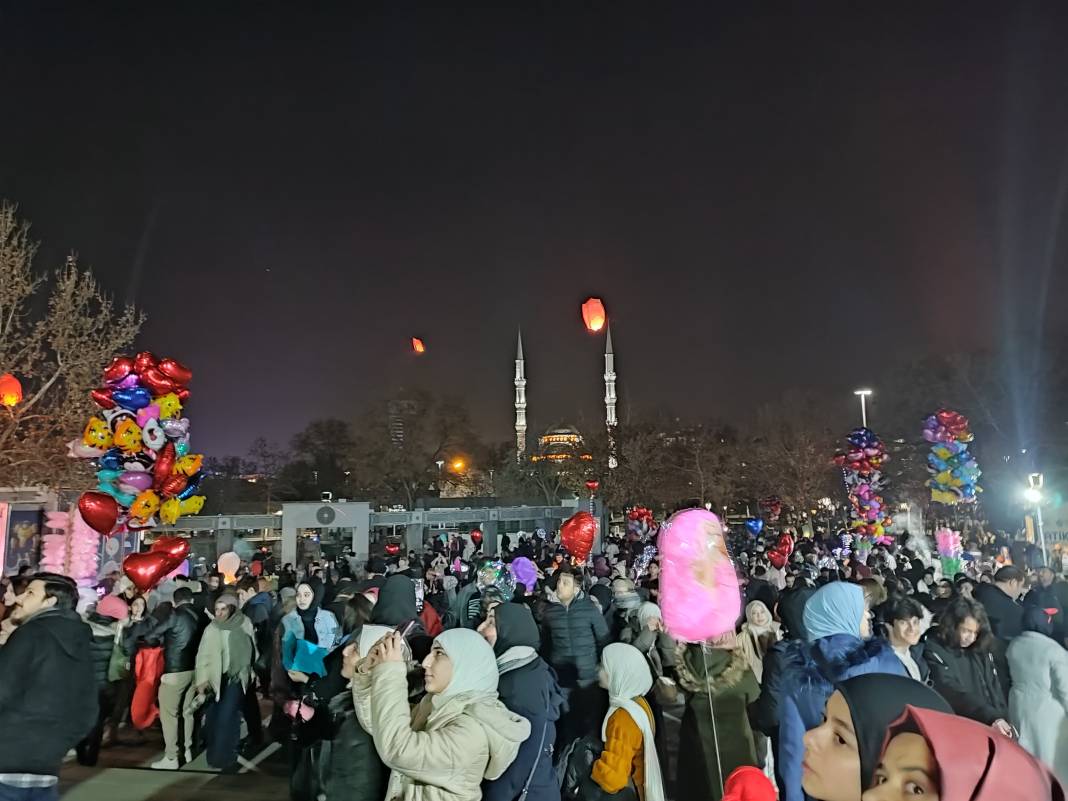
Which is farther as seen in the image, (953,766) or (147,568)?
(147,568)

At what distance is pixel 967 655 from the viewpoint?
14.0ft

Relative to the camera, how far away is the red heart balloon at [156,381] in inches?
326

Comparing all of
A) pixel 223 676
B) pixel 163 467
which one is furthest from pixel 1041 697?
pixel 163 467

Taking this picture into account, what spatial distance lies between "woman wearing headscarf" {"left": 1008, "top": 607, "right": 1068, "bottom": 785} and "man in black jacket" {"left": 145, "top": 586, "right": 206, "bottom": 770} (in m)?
6.01

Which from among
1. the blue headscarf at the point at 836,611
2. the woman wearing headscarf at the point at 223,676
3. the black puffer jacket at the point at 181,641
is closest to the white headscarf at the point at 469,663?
the blue headscarf at the point at 836,611

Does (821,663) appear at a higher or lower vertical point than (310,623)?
higher

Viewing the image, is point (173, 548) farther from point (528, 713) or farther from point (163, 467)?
point (528, 713)

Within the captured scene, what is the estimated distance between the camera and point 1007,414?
31781mm

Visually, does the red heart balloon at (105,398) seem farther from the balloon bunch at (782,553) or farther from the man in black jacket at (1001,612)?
the balloon bunch at (782,553)

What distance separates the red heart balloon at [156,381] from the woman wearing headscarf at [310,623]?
3858 mm

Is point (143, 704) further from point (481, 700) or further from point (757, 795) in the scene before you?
point (757, 795)

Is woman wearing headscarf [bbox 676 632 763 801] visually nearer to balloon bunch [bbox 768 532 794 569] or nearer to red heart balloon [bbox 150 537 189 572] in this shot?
red heart balloon [bbox 150 537 189 572]

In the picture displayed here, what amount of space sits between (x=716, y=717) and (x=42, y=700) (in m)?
3.55

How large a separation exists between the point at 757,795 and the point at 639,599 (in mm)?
4962
